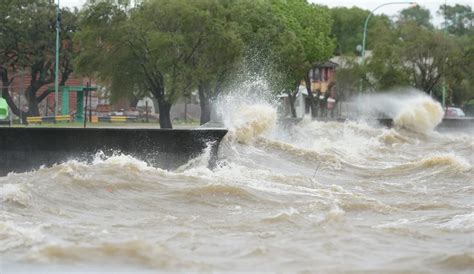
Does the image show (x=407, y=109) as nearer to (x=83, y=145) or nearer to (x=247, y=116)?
(x=247, y=116)

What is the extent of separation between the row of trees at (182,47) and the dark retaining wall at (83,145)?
1945cm

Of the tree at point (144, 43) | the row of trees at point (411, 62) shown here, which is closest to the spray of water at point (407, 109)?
the row of trees at point (411, 62)

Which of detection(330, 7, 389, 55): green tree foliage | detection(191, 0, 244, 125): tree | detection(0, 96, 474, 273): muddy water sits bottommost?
detection(0, 96, 474, 273): muddy water

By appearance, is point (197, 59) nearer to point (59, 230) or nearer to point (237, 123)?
point (237, 123)

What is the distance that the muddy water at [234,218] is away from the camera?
8758mm

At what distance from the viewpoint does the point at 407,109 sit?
160 ft

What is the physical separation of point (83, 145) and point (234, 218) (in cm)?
606

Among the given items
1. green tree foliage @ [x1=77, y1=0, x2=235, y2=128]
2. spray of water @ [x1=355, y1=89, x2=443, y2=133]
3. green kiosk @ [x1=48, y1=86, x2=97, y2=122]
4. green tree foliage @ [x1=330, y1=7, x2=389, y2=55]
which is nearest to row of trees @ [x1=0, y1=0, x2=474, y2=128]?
green tree foliage @ [x1=77, y1=0, x2=235, y2=128]

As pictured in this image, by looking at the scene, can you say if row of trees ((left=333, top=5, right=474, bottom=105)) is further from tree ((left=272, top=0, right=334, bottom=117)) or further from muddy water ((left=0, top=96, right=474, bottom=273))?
muddy water ((left=0, top=96, right=474, bottom=273))

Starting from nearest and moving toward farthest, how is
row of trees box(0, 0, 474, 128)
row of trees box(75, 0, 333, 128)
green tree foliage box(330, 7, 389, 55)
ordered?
row of trees box(75, 0, 333, 128) → row of trees box(0, 0, 474, 128) → green tree foliage box(330, 7, 389, 55)

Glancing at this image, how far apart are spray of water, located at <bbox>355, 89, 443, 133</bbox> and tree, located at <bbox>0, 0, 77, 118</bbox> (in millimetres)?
19250

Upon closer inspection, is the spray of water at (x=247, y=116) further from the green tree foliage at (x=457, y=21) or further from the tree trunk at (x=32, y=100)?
the green tree foliage at (x=457, y=21)

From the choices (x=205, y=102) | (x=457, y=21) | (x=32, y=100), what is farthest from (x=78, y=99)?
(x=457, y=21)

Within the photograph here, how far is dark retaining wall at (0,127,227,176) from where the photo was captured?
54.2 ft
